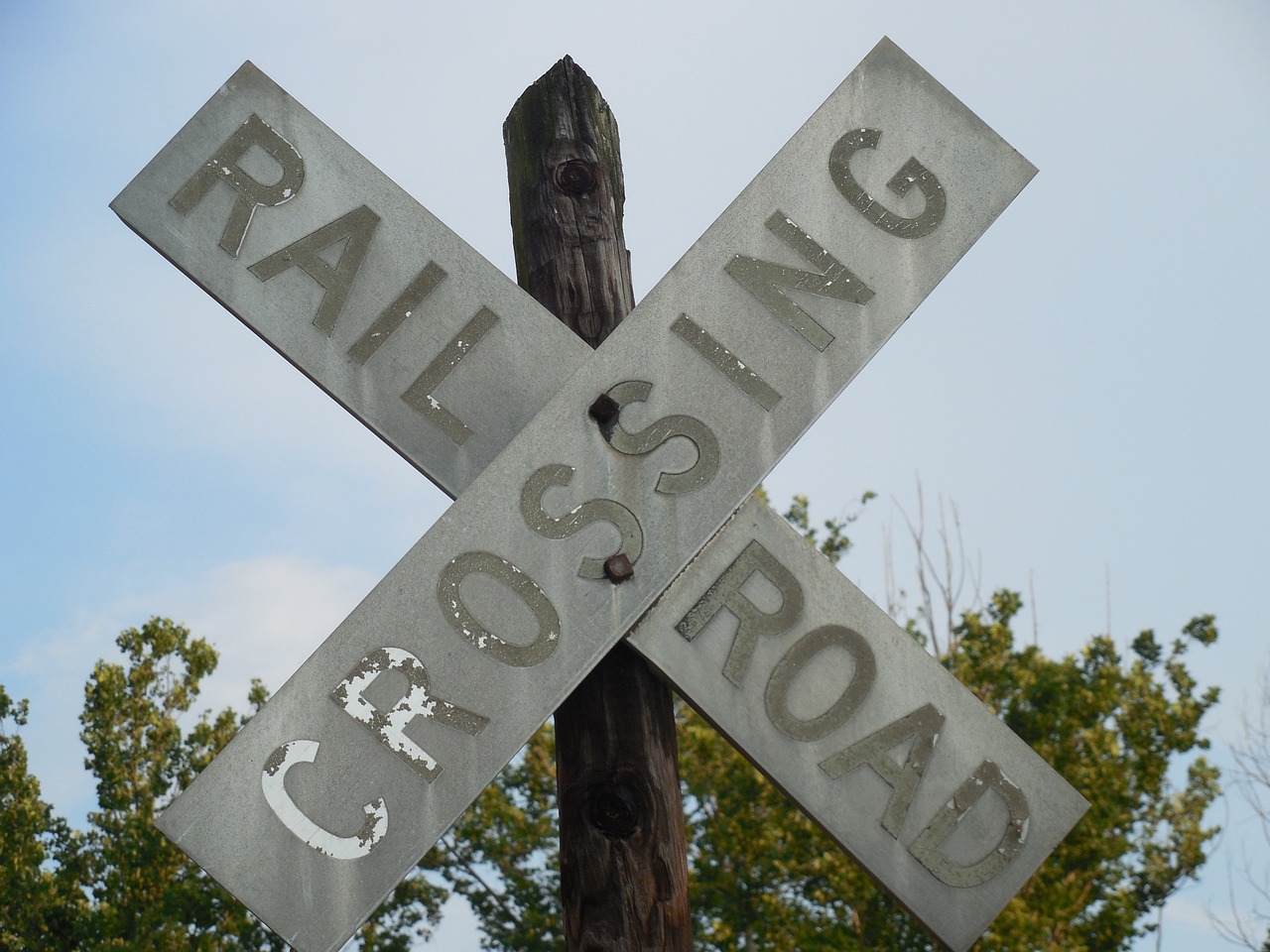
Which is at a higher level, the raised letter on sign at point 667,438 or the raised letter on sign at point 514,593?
the raised letter on sign at point 667,438

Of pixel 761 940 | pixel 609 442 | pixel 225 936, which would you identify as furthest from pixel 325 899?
pixel 225 936

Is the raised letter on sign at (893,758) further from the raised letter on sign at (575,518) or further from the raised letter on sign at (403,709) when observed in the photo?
the raised letter on sign at (403,709)

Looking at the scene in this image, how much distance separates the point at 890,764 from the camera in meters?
2.29

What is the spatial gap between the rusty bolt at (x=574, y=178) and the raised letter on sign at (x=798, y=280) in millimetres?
475

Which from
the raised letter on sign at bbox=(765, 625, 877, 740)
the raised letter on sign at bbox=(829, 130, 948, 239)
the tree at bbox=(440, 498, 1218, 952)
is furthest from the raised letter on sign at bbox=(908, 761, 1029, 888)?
the tree at bbox=(440, 498, 1218, 952)

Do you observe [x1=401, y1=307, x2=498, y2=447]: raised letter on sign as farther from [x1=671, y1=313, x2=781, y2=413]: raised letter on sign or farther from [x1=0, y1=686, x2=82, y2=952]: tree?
[x1=0, y1=686, x2=82, y2=952]: tree

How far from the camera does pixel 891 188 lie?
2.51 metres

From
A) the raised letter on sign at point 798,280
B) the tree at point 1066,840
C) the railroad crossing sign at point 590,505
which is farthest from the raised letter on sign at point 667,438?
the tree at point 1066,840

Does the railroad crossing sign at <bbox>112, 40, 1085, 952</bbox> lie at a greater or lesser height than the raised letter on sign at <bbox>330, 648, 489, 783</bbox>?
greater

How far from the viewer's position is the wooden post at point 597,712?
7.32 feet

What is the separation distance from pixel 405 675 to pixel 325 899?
401 millimetres

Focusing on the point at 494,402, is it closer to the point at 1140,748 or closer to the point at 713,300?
the point at 713,300

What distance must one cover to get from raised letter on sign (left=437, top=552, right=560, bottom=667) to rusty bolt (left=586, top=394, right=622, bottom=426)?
1.10ft

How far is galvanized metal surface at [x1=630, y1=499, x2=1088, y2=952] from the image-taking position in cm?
225
